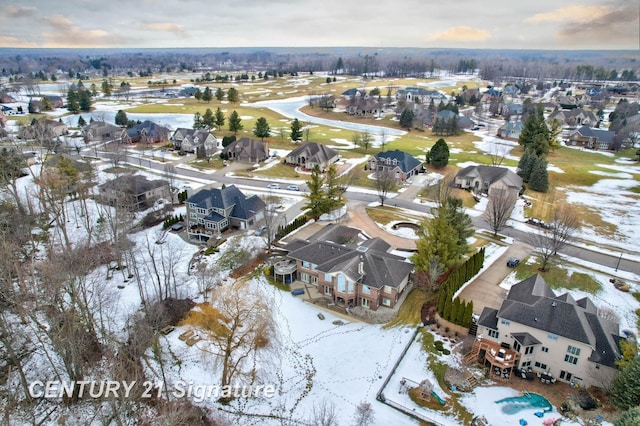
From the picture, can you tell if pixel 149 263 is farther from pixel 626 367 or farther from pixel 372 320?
pixel 626 367

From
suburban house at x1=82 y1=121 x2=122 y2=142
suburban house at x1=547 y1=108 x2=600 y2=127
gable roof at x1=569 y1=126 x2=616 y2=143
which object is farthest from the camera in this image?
suburban house at x1=547 y1=108 x2=600 y2=127

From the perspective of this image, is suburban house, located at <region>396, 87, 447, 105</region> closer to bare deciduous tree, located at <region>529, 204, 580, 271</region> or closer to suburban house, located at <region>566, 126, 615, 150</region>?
suburban house, located at <region>566, 126, 615, 150</region>

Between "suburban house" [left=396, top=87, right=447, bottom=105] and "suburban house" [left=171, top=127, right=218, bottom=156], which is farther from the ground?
"suburban house" [left=396, top=87, right=447, bottom=105]

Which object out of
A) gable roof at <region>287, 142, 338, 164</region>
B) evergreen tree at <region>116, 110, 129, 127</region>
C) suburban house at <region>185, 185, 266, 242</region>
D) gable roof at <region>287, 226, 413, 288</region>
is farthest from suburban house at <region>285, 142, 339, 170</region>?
evergreen tree at <region>116, 110, 129, 127</region>

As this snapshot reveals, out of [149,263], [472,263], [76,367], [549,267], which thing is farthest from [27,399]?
[549,267]

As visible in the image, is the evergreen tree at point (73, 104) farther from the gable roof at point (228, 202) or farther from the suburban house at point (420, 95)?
the suburban house at point (420, 95)

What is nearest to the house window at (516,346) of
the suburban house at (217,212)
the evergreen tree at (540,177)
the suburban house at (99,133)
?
the suburban house at (217,212)
